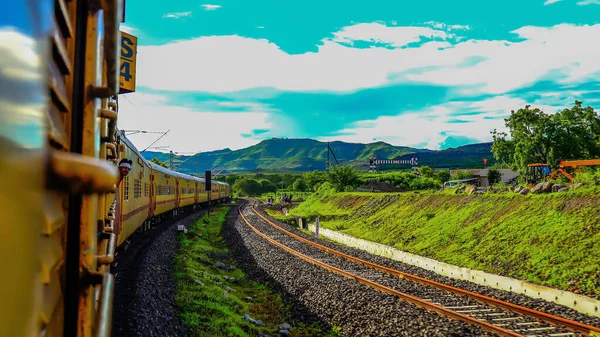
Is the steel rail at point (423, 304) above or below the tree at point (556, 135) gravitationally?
below

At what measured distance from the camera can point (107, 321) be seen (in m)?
1.85

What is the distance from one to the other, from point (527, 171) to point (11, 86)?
3813 centimetres

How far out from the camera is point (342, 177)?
159 feet

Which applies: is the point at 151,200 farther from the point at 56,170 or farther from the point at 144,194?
the point at 56,170

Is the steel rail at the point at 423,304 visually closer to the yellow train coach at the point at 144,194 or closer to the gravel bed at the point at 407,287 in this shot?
the gravel bed at the point at 407,287

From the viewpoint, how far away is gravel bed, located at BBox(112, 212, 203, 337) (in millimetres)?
7176

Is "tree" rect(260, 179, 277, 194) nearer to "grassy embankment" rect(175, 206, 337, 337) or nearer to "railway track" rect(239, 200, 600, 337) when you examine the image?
"grassy embankment" rect(175, 206, 337, 337)

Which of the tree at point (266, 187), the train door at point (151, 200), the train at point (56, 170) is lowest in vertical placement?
the tree at point (266, 187)

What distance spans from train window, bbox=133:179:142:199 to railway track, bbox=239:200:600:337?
5345 millimetres

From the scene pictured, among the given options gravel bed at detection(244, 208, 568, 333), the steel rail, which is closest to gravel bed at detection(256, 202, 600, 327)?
gravel bed at detection(244, 208, 568, 333)

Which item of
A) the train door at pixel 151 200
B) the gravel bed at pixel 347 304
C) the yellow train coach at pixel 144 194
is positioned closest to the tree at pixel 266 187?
→ the yellow train coach at pixel 144 194

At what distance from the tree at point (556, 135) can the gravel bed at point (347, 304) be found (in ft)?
91.4

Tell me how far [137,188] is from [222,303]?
521cm

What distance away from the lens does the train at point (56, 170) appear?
2.17 feet
